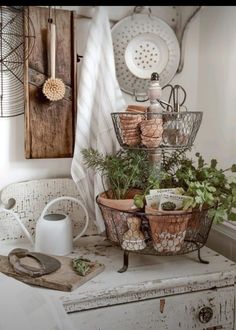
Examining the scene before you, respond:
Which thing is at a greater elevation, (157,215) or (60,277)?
(157,215)

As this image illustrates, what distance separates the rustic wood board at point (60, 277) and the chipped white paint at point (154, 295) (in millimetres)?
15

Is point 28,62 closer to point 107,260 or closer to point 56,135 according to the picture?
point 56,135

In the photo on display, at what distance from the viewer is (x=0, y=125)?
1.25 m

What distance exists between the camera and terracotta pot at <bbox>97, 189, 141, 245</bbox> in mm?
1040

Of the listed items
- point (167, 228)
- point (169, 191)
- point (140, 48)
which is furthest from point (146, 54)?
point (167, 228)

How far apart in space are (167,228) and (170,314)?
0.24m

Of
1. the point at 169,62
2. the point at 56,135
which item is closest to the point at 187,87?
the point at 169,62

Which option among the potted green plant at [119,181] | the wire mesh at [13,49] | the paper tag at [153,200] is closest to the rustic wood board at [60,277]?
the potted green plant at [119,181]

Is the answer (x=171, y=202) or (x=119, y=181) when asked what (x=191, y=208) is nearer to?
(x=171, y=202)

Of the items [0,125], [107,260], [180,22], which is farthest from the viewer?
[180,22]

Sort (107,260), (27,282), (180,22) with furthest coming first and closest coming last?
(180,22) < (107,260) < (27,282)

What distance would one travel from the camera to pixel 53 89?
1.19 meters

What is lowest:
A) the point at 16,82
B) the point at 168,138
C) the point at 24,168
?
the point at 24,168

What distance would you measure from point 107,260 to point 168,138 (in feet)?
1.29
